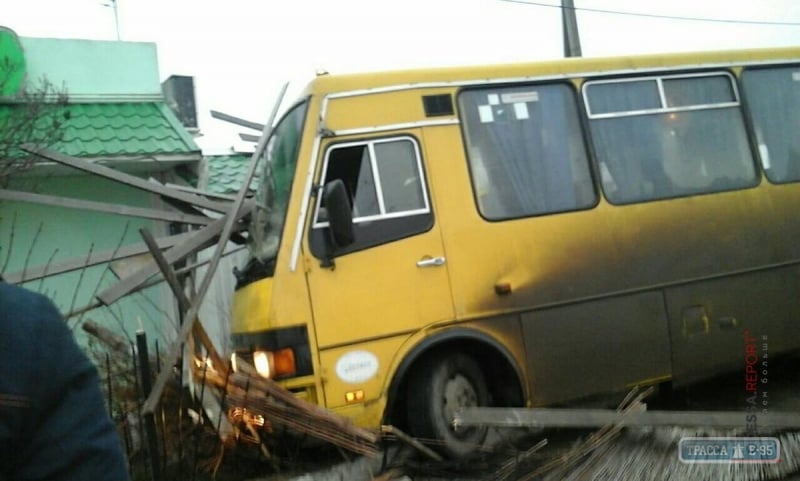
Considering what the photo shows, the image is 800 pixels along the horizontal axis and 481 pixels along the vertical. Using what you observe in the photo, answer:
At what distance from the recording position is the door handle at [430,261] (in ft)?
19.5

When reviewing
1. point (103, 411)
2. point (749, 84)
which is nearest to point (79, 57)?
point (749, 84)

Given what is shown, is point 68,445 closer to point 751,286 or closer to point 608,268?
point 608,268

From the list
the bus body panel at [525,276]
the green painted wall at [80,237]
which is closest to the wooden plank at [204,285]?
the bus body panel at [525,276]

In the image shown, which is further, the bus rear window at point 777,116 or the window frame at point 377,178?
the bus rear window at point 777,116

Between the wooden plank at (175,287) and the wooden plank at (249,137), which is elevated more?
the wooden plank at (249,137)

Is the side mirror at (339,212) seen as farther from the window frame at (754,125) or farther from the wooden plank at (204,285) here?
the window frame at (754,125)

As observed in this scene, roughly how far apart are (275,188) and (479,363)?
1.94 m

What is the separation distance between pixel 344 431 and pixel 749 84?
186 inches

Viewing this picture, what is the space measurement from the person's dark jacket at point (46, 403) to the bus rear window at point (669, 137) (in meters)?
5.49

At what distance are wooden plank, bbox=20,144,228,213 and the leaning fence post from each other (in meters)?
1.26

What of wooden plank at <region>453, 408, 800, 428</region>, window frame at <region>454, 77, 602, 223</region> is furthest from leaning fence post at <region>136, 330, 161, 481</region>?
window frame at <region>454, 77, 602, 223</region>

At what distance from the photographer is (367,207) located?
593 cm

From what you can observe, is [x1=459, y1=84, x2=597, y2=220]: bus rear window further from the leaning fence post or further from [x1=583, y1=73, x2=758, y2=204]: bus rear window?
the leaning fence post

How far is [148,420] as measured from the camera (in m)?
5.14
